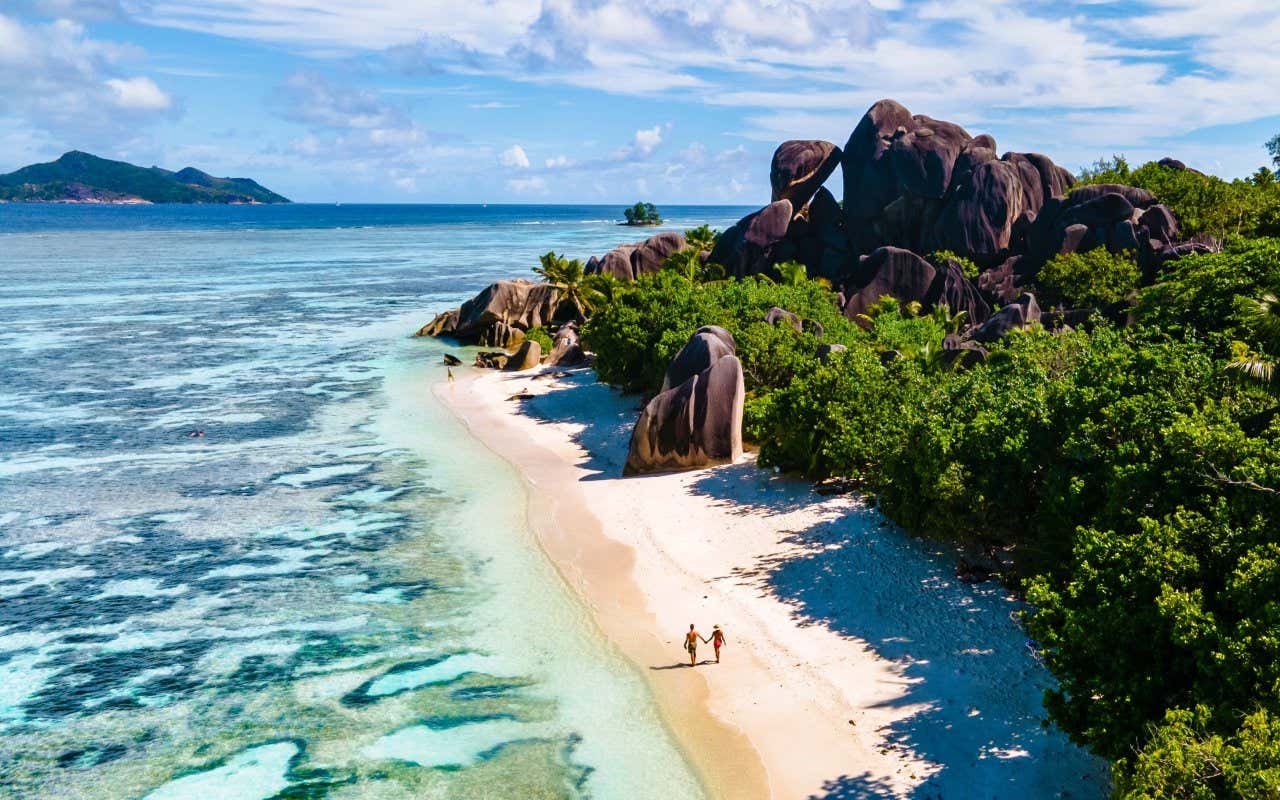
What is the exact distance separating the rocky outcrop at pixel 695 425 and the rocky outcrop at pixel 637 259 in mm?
41109

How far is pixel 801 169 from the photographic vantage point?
241ft

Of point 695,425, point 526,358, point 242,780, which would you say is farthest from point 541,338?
point 242,780

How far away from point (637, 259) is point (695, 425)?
45.4m

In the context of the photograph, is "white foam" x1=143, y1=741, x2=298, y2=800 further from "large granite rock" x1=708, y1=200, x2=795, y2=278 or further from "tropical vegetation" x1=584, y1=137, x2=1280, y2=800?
"large granite rock" x1=708, y1=200, x2=795, y2=278

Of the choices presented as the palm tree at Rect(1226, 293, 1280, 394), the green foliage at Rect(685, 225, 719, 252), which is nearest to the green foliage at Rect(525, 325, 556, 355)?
the green foliage at Rect(685, 225, 719, 252)

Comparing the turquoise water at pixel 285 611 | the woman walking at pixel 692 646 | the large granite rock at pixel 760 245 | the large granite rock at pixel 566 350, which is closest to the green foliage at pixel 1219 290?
the woman walking at pixel 692 646

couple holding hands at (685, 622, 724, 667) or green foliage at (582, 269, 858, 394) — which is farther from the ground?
green foliage at (582, 269, 858, 394)

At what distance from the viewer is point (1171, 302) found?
3161 centimetres

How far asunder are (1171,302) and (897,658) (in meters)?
18.1

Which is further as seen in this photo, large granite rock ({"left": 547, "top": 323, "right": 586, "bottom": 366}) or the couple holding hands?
large granite rock ({"left": 547, "top": 323, "right": 586, "bottom": 366})

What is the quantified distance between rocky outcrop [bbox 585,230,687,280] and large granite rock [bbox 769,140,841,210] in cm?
969

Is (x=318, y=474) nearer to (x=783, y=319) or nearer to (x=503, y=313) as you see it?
(x=783, y=319)

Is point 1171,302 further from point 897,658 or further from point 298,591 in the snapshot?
point 298,591

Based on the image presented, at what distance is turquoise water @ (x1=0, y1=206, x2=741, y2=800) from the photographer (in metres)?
18.5
